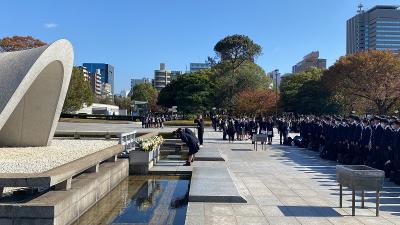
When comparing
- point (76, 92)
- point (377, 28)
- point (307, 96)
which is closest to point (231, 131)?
point (307, 96)

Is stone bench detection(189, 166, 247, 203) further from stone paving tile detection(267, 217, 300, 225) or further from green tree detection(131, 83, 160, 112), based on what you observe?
green tree detection(131, 83, 160, 112)

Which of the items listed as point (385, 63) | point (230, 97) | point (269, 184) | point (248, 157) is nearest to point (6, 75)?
point (269, 184)

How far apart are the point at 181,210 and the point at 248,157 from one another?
10017 millimetres

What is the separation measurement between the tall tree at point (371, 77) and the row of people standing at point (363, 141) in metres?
27.2

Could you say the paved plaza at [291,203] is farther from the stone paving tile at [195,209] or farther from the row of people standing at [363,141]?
the row of people standing at [363,141]

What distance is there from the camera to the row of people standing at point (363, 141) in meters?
12.5

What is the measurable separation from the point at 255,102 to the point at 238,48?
14.5 m

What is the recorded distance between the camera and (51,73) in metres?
14.9

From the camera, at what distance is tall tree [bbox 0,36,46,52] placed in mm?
54844

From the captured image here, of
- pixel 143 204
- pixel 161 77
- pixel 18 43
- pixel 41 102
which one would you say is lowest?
pixel 143 204

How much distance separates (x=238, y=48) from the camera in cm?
6850

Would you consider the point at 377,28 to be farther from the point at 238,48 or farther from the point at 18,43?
the point at 18,43

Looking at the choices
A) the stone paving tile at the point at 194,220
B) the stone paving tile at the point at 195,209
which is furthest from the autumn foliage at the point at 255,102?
the stone paving tile at the point at 194,220

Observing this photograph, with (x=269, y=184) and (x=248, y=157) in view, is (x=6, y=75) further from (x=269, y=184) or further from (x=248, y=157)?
(x=248, y=157)
